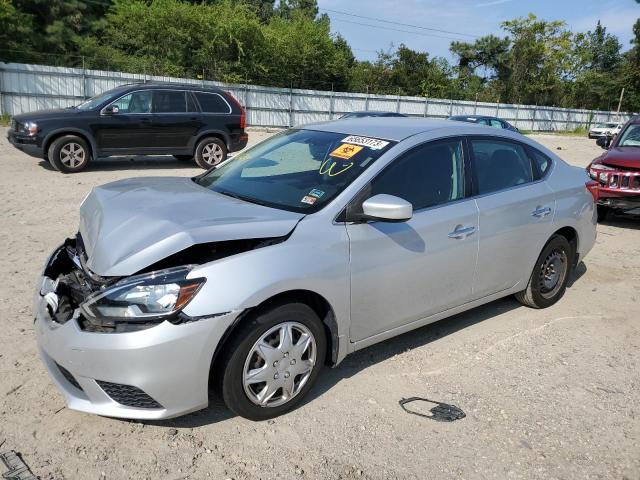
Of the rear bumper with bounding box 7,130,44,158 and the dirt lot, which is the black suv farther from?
the dirt lot

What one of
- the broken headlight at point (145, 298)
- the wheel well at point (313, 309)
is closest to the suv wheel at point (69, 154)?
the broken headlight at point (145, 298)

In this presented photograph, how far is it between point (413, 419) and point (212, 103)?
10696 mm

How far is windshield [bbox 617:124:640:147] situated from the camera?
371 inches

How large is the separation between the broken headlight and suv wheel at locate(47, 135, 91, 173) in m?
9.32

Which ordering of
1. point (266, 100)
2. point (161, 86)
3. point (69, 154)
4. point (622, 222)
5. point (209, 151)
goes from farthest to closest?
point (266, 100) < point (209, 151) < point (161, 86) < point (69, 154) < point (622, 222)

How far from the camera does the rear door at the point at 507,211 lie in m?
4.28

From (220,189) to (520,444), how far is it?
2.53 m

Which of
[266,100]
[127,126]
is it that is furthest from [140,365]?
[266,100]

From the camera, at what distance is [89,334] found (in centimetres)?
279

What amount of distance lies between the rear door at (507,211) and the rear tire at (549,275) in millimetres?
155

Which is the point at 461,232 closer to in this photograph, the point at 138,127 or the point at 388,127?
the point at 388,127

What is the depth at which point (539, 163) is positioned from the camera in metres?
4.96

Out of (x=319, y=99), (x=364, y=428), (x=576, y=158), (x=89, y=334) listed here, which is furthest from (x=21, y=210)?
(x=319, y=99)

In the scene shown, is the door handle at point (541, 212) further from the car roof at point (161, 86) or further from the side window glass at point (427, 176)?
the car roof at point (161, 86)
